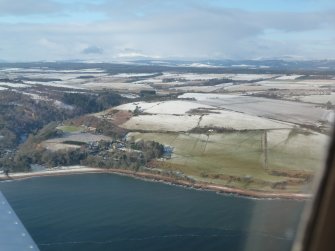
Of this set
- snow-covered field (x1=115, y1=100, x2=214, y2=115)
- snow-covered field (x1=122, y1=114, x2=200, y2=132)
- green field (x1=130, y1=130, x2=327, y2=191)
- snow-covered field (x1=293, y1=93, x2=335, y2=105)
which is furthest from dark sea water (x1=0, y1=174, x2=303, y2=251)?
snow-covered field (x1=115, y1=100, x2=214, y2=115)

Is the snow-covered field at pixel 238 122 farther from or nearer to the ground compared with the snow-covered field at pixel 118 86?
farther from the ground

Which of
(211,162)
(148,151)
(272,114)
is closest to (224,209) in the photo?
(211,162)

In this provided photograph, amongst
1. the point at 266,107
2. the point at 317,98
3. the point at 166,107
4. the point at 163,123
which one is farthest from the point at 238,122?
the point at 166,107

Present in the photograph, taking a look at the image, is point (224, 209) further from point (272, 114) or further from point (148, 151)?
point (272, 114)

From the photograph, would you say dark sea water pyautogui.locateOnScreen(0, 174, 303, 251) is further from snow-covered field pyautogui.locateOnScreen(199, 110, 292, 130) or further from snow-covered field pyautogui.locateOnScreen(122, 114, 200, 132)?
snow-covered field pyautogui.locateOnScreen(122, 114, 200, 132)

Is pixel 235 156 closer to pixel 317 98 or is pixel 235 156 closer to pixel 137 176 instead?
pixel 137 176

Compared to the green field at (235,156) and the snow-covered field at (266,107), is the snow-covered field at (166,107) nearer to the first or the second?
the snow-covered field at (266,107)

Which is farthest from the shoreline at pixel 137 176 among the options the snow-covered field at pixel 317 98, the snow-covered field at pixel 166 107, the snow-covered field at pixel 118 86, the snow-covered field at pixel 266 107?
the snow-covered field at pixel 118 86
